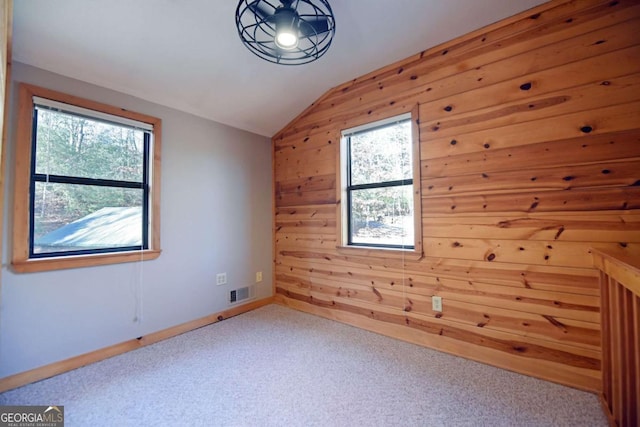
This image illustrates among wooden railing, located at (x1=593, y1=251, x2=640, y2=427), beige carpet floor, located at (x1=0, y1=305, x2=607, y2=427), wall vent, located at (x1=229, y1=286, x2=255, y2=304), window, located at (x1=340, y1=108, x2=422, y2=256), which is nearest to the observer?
wooden railing, located at (x1=593, y1=251, x2=640, y2=427)

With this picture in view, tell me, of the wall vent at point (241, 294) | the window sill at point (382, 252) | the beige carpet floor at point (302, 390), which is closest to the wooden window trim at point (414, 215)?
the window sill at point (382, 252)

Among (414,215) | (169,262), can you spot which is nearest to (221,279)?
(169,262)

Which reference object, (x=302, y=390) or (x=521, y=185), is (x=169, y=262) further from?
(x=521, y=185)

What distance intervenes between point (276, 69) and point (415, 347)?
2867mm

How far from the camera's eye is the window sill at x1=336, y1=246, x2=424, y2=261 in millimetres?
2444

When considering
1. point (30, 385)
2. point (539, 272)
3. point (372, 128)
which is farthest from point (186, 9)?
point (539, 272)

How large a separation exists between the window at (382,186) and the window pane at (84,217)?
207cm

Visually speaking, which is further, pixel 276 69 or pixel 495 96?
pixel 276 69

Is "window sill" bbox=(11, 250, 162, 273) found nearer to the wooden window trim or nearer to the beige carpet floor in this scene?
the beige carpet floor

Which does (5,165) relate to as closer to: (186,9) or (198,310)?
(186,9)

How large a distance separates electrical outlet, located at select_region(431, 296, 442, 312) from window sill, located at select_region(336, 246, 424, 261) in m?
0.35

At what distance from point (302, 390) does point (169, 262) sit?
178 centimetres

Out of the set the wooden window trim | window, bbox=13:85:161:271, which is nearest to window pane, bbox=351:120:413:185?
the wooden window trim

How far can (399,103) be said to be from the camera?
258cm
